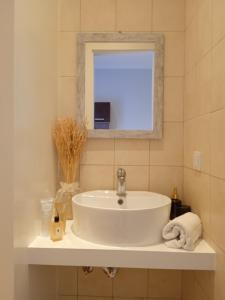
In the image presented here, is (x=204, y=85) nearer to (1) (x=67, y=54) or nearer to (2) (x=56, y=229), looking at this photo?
(1) (x=67, y=54)

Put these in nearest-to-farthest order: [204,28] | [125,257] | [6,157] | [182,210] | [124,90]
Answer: [6,157] → [125,257] → [204,28] → [182,210] → [124,90]

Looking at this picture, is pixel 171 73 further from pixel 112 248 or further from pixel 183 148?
pixel 112 248

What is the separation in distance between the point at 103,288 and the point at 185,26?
171 cm

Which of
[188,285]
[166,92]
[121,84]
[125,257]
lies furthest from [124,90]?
[188,285]

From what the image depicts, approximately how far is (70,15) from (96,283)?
Answer: 169 centimetres

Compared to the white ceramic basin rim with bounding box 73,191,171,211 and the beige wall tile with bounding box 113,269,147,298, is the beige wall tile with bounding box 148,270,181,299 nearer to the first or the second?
the beige wall tile with bounding box 113,269,147,298

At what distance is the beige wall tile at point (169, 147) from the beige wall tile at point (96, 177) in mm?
284

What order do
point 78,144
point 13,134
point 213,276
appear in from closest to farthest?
1. point 13,134
2. point 213,276
3. point 78,144

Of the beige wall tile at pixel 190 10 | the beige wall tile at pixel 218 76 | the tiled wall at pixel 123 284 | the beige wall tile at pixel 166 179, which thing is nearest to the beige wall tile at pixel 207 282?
the tiled wall at pixel 123 284

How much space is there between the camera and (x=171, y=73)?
1.52 meters

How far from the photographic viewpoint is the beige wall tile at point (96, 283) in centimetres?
155

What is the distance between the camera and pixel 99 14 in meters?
1.53

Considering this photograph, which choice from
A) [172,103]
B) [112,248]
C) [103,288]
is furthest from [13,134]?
[103,288]

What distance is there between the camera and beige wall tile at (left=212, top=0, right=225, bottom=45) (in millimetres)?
939
